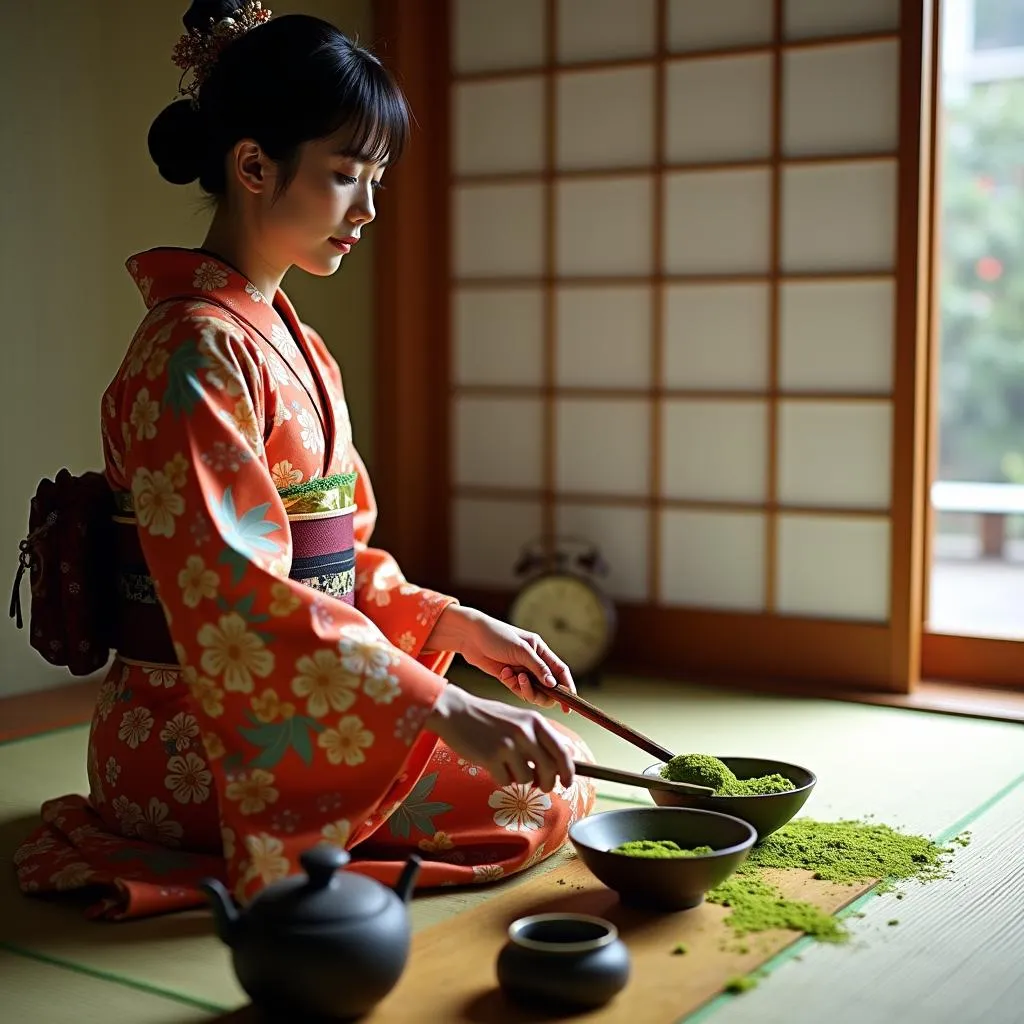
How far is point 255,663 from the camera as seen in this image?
2.20 meters

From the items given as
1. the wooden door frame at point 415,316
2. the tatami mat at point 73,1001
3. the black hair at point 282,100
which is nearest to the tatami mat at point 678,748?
the tatami mat at point 73,1001

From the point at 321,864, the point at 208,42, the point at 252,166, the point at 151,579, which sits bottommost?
the point at 321,864

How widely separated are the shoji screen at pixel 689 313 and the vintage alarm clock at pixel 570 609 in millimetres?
196

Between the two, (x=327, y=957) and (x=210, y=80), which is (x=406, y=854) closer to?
(x=327, y=957)

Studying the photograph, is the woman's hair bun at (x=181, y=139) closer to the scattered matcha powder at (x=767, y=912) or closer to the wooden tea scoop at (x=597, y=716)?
the wooden tea scoop at (x=597, y=716)

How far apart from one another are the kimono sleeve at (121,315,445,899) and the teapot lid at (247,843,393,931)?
0.33 metres

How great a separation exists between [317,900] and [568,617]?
8.62ft

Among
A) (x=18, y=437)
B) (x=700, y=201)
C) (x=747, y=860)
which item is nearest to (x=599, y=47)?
(x=700, y=201)

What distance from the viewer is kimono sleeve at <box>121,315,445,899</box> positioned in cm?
219

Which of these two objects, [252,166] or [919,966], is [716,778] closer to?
[919,966]

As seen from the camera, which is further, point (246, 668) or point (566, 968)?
point (246, 668)

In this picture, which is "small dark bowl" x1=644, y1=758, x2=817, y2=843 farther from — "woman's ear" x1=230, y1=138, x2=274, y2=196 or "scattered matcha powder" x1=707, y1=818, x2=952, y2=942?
"woman's ear" x1=230, y1=138, x2=274, y2=196

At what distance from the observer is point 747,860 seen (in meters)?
2.56

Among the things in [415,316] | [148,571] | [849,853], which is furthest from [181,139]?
[415,316]
